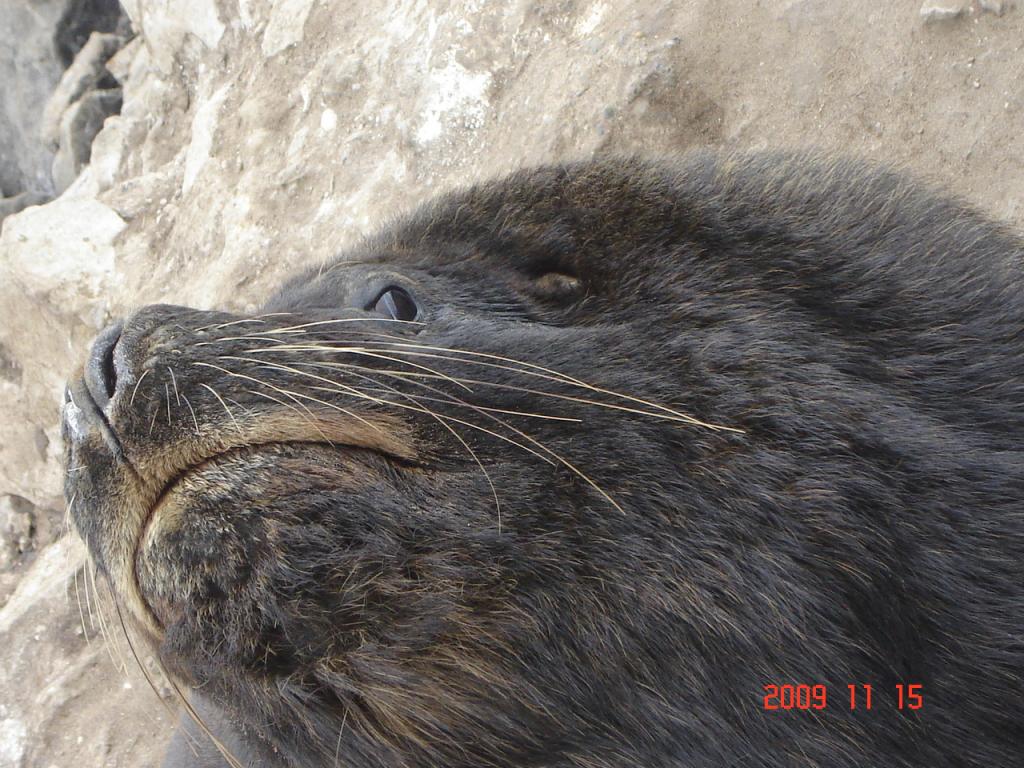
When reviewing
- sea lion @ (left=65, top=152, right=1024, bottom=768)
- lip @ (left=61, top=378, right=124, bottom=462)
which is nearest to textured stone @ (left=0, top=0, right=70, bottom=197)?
lip @ (left=61, top=378, right=124, bottom=462)

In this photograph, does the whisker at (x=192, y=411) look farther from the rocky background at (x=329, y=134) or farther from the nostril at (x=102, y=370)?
the rocky background at (x=329, y=134)

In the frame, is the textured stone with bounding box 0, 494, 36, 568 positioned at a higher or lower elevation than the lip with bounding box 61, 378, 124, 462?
lower

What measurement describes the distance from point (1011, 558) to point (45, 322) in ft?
16.0

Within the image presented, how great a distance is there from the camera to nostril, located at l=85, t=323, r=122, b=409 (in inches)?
61.4

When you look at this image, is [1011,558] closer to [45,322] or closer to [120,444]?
[120,444]

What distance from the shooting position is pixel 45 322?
16.7 ft

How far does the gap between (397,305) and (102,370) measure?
0.60 meters

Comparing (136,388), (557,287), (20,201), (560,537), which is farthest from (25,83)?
(560,537)

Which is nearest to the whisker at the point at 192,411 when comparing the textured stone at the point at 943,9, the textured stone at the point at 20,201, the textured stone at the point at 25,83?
the textured stone at the point at 943,9

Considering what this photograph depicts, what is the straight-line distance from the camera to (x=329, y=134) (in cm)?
430

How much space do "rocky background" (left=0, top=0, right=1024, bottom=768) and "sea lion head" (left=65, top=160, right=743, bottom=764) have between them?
386 mm

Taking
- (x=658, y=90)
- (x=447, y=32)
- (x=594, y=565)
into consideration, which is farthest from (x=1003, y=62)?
(x=594, y=565)

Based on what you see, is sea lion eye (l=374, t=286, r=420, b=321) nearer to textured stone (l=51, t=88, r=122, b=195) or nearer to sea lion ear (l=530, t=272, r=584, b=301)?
sea lion ear (l=530, t=272, r=584, b=301)
